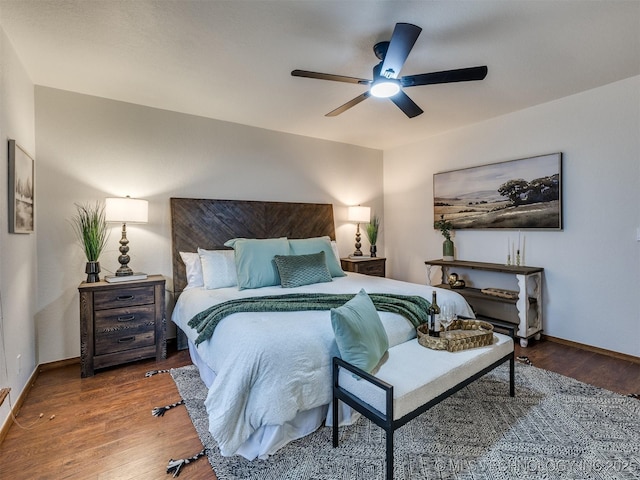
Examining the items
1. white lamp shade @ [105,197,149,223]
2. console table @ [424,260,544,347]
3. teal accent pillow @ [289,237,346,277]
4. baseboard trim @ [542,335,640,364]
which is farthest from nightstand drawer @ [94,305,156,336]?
baseboard trim @ [542,335,640,364]

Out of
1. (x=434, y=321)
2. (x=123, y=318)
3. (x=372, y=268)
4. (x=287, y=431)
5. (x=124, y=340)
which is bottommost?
(x=287, y=431)

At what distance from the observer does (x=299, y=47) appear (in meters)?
2.32

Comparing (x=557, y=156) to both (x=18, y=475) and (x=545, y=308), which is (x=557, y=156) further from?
(x=18, y=475)

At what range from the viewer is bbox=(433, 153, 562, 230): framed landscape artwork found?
340cm

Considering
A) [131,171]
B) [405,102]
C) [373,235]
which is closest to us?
[405,102]

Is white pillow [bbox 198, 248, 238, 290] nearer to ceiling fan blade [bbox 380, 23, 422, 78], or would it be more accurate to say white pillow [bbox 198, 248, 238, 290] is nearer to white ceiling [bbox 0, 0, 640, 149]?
white ceiling [bbox 0, 0, 640, 149]

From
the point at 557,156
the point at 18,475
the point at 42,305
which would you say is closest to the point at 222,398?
the point at 18,475

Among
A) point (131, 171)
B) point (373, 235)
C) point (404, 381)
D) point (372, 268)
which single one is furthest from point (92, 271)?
point (373, 235)

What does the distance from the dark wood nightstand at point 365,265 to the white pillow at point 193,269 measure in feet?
6.52

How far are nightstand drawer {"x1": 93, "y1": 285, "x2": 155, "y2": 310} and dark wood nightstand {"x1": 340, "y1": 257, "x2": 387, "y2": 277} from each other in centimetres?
247

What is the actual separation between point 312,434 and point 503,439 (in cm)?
112

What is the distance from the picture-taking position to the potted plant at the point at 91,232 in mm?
2949

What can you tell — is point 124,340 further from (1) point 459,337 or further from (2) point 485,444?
(2) point 485,444

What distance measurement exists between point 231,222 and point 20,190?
187 cm
